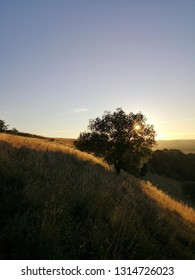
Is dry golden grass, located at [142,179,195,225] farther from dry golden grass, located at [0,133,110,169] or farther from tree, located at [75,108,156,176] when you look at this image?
tree, located at [75,108,156,176]

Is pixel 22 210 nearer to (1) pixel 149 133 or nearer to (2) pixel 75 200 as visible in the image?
(2) pixel 75 200

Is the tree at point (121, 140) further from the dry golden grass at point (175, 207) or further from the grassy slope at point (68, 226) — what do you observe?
the grassy slope at point (68, 226)

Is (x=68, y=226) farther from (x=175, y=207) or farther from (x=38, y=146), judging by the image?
(x=38, y=146)

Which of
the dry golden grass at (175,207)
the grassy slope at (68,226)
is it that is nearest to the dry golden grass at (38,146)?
the dry golden grass at (175,207)

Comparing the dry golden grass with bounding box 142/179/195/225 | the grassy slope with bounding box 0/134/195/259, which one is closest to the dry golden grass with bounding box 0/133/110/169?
the dry golden grass with bounding box 142/179/195/225

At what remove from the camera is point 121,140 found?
37594 millimetres

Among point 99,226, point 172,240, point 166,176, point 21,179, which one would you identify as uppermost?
point 21,179

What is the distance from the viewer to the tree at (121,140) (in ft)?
123

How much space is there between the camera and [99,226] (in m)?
7.08

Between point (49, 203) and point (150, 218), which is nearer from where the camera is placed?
point (49, 203)

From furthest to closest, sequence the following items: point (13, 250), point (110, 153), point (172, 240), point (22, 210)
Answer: point (110, 153) → point (172, 240) → point (22, 210) → point (13, 250)

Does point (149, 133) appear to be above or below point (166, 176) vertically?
above
